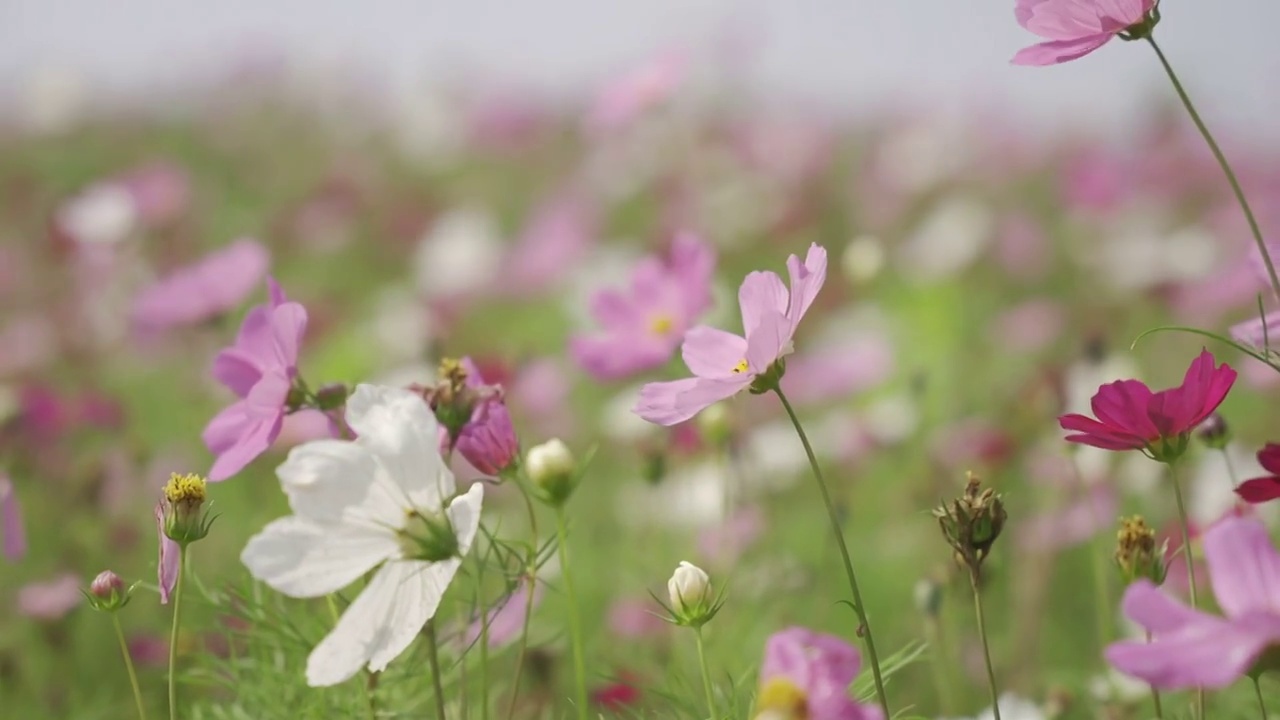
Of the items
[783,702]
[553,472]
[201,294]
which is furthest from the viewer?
[201,294]

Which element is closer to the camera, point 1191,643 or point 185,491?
point 1191,643

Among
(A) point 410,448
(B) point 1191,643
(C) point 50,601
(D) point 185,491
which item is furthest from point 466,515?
(C) point 50,601

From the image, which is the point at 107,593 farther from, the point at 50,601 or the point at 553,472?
the point at 50,601

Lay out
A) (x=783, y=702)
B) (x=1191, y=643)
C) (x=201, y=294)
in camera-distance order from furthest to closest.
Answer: (x=201, y=294), (x=783, y=702), (x=1191, y=643)

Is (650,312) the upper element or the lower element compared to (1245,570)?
lower

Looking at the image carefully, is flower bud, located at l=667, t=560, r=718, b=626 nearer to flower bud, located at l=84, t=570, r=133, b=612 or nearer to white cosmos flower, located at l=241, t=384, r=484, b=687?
white cosmos flower, located at l=241, t=384, r=484, b=687

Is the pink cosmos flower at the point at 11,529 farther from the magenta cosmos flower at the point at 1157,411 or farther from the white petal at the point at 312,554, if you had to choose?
the magenta cosmos flower at the point at 1157,411

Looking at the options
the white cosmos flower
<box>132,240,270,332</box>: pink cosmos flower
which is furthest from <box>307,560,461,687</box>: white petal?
<box>132,240,270,332</box>: pink cosmos flower
